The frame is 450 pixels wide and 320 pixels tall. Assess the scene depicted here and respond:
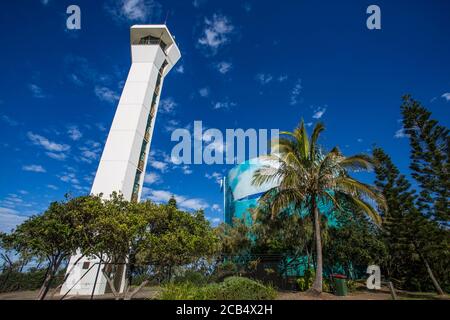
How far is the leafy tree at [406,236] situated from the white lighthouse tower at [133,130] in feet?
61.8

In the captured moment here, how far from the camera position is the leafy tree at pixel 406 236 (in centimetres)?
1678

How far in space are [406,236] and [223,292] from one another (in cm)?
1703

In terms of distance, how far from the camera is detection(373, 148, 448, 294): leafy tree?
16780mm

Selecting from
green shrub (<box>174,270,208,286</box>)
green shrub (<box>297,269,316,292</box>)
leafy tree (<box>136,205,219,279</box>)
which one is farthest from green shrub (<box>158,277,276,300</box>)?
green shrub (<box>297,269,316,292</box>)

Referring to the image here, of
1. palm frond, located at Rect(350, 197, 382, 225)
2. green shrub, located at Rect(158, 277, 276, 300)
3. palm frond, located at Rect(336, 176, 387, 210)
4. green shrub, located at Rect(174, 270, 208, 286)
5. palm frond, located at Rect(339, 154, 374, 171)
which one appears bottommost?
green shrub, located at Rect(158, 277, 276, 300)

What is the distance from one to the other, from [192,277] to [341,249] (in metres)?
10.7

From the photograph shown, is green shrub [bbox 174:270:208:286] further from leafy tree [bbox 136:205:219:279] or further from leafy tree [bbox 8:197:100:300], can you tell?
leafy tree [bbox 8:197:100:300]

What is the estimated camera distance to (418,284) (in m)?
17.0

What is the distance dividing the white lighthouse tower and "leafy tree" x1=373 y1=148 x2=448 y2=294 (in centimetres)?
1884

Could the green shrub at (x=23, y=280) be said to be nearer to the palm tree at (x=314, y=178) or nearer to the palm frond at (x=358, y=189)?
the palm tree at (x=314, y=178)

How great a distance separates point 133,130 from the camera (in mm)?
19625

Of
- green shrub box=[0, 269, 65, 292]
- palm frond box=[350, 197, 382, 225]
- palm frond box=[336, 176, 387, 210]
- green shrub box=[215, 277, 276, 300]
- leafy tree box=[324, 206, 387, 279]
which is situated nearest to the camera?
green shrub box=[215, 277, 276, 300]
